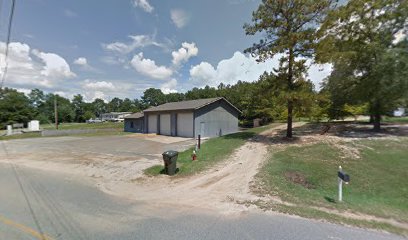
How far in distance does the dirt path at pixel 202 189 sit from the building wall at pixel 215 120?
13.3 meters

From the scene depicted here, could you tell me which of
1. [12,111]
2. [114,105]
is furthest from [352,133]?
[114,105]

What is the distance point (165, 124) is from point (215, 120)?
695 centimetres

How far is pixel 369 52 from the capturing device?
611 inches

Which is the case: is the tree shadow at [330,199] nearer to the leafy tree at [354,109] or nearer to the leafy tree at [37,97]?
the leafy tree at [354,109]

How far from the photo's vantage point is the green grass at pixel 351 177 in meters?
5.66

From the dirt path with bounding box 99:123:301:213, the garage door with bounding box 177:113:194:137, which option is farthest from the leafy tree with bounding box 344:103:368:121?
the dirt path with bounding box 99:123:301:213

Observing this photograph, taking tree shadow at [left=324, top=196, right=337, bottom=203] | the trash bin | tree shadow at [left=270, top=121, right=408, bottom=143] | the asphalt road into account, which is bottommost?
tree shadow at [left=324, top=196, right=337, bottom=203]

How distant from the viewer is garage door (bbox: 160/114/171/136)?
86.3 ft

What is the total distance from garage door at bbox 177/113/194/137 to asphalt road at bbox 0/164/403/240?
660 inches

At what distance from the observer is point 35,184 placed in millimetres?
7340

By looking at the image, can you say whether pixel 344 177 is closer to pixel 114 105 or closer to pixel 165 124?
pixel 165 124

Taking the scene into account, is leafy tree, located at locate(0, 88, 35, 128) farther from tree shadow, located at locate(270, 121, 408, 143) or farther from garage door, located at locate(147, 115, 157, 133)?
tree shadow, located at locate(270, 121, 408, 143)

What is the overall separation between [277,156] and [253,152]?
170 cm

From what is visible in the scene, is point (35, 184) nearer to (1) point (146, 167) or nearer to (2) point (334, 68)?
(1) point (146, 167)
